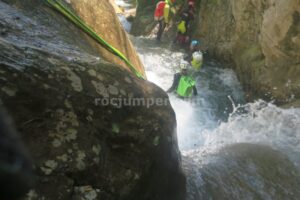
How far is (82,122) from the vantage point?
2.30 meters

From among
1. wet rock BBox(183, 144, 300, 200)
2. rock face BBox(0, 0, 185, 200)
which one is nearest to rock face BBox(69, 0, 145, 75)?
rock face BBox(0, 0, 185, 200)

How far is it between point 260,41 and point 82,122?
7405 millimetres

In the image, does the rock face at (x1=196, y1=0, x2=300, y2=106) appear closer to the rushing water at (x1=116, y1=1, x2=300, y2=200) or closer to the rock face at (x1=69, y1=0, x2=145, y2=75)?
the rushing water at (x1=116, y1=1, x2=300, y2=200)

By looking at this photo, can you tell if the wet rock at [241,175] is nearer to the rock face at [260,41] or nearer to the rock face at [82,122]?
the rock face at [82,122]

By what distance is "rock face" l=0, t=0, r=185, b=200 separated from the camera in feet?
6.74

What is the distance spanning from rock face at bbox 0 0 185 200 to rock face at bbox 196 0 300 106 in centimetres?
458

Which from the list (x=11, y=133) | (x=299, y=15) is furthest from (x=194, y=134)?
(x=11, y=133)

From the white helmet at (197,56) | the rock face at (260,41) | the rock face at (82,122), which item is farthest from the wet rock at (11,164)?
the white helmet at (197,56)

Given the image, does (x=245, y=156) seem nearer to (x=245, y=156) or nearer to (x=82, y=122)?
(x=245, y=156)

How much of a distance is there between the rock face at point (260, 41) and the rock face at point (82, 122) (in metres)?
4.58

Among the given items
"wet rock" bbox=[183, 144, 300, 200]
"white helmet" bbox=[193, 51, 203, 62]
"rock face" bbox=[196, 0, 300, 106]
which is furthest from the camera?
"white helmet" bbox=[193, 51, 203, 62]

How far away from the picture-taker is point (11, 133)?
725 millimetres

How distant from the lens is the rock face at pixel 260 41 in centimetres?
750

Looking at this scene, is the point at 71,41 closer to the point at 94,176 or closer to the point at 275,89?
the point at 94,176
